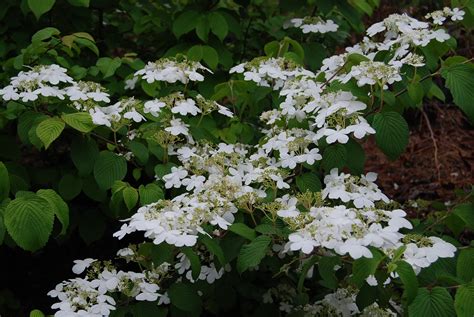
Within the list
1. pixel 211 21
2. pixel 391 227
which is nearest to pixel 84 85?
pixel 211 21

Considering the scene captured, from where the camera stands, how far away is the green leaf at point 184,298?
6.18 ft

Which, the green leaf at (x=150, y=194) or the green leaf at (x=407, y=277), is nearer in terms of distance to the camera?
the green leaf at (x=407, y=277)

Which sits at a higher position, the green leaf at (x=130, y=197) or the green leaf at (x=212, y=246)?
the green leaf at (x=212, y=246)

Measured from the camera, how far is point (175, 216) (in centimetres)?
165

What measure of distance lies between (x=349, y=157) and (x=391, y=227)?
1.42 ft

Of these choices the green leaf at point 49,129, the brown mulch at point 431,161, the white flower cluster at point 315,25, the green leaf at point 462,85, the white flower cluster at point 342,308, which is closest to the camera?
the green leaf at point 462,85

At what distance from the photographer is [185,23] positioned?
2.84 meters

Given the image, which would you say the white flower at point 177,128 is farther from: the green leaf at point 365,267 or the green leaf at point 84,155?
the green leaf at point 365,267

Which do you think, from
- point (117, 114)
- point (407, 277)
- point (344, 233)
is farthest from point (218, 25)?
point (407, 277)

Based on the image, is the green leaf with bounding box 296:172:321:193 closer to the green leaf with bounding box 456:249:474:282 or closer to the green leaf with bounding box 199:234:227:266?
the green leaf with bounding box 199:234:227:266

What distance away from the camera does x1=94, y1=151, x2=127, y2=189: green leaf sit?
2.12 meters

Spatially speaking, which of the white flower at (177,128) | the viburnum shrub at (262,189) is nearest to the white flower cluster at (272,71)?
the viburnum shrub at (262,189)

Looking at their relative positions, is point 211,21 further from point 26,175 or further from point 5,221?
point 5,221

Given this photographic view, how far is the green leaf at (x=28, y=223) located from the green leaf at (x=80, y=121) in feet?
1.00
